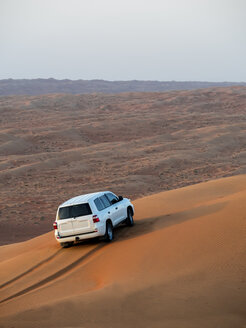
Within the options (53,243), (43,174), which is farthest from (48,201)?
(53,243)

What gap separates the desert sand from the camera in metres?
29.2

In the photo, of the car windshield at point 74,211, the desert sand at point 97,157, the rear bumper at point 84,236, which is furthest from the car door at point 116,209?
the desert sand at point 97,157

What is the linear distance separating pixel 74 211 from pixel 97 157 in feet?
89.6

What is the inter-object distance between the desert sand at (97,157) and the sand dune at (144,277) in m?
9.55

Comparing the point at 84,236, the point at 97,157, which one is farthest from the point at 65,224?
the point at 97,157

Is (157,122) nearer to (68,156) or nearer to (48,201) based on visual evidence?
(68,156)

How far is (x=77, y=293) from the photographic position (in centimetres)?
973

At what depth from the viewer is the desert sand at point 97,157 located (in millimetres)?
29156

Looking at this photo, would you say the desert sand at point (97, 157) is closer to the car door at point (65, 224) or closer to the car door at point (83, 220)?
the car door at point (65, 224)

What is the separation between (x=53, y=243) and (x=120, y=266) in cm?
491

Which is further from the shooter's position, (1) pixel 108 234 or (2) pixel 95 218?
(1) pixel 108 234

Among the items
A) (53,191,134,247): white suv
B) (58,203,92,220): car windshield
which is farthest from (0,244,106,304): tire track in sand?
(58,203,92,220): car windshield

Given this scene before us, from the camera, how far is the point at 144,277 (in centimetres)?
1011

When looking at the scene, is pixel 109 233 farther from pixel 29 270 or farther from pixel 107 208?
pixel 29 270
